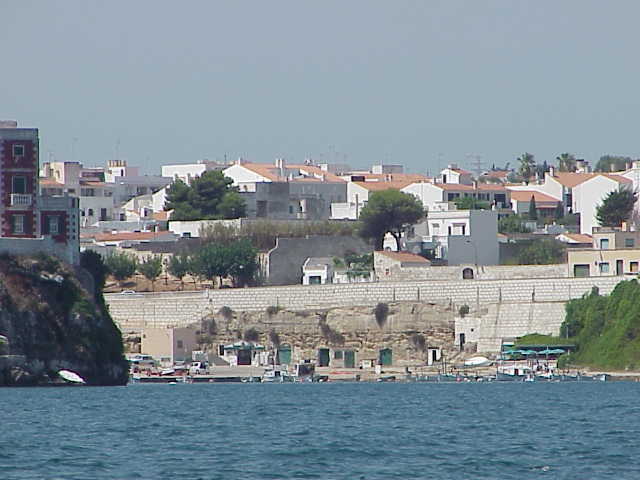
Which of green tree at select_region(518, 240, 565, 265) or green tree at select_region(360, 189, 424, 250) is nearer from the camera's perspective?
green tree at select_region(518, 240, 565, 265)

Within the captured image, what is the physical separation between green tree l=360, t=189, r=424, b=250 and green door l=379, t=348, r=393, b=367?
53.5ft

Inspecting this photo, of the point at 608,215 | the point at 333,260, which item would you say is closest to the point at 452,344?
the point at 333,260

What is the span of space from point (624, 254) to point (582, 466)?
5069cm

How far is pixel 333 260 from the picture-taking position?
4067 inches

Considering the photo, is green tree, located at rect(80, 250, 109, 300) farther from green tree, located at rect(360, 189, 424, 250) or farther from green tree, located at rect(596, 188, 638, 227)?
green tree, located at rect(596, 188, 638, 227)

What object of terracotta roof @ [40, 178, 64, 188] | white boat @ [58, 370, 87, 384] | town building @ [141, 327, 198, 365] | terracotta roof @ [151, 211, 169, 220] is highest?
terracotta roof @ [40, 178, 64, 188]

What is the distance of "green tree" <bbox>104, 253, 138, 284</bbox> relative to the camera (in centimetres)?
10319

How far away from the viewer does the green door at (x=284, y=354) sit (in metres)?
93.4

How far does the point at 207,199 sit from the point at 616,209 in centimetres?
2358

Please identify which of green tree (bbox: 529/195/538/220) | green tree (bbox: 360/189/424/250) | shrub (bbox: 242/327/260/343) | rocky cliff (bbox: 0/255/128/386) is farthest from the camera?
green tree (bbox: 529/195/538/220)

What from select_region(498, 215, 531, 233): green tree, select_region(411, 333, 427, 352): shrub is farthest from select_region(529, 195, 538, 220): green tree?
select_region(411, 333, 427, 352): shrub

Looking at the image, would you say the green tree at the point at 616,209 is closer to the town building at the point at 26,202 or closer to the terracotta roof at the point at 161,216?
the terracotta roof at the point at 161,216

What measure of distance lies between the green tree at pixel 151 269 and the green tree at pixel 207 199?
10.1 meters

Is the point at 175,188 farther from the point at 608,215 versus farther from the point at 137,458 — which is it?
the point at 137,458
